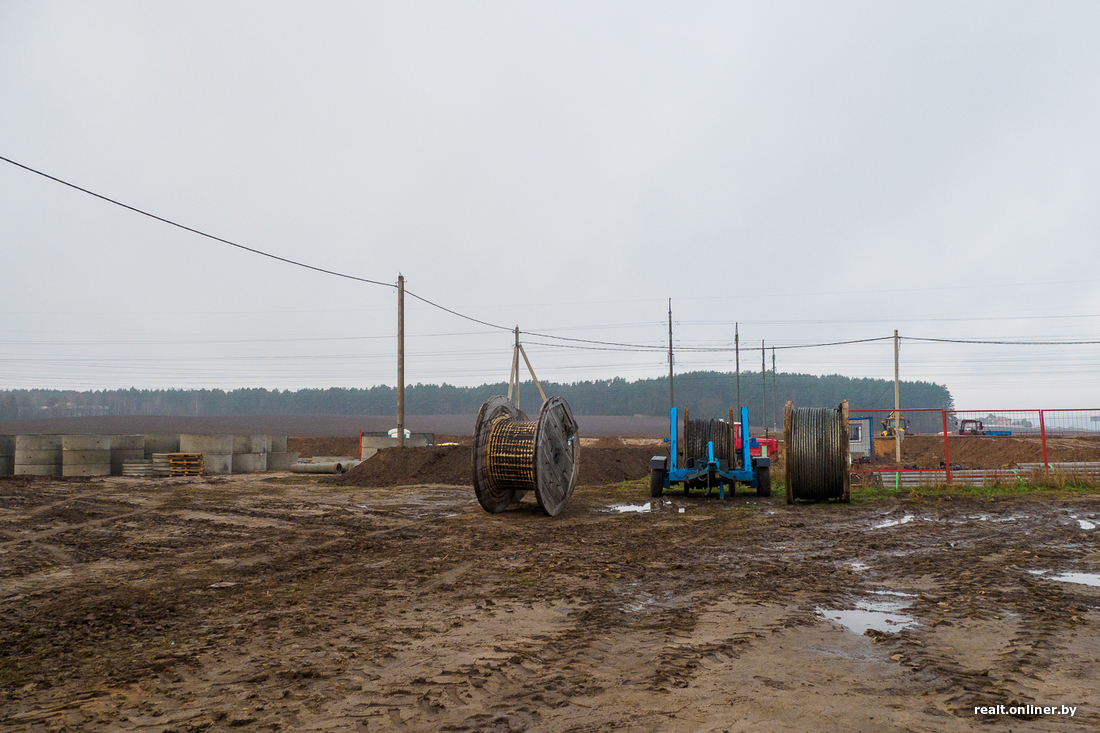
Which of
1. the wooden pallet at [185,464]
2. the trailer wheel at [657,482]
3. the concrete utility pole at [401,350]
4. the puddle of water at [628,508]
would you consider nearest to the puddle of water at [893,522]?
the puddle of water at [628,508]

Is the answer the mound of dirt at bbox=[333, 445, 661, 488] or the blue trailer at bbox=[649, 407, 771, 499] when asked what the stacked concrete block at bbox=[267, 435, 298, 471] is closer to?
the mound of dirt at bbox=[333, 445, 661, 488]

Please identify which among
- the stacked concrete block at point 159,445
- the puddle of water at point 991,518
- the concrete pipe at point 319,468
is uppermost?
the stacked concrete block at point 159,445

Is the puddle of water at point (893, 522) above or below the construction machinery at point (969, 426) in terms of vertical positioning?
below

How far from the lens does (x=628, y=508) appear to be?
46.5 ft

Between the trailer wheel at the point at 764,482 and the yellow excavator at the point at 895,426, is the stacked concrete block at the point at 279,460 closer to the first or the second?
the trailer wheel at the point at 764,482

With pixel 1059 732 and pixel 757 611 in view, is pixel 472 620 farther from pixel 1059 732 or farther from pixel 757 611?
pixel 1059 732

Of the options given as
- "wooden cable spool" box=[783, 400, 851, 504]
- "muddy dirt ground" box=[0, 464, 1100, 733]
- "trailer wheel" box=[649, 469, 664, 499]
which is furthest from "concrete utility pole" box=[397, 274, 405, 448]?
"wooden cable spool" box=[783, 400, 851, 504]

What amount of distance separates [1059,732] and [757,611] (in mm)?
2542

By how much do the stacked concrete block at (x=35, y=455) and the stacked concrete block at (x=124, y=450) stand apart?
5.72ft

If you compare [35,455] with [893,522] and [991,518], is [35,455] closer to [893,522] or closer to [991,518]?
[893,522]

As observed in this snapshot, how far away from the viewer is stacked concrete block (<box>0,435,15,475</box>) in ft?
75.6

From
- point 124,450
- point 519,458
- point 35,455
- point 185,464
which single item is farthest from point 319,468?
point 519,458

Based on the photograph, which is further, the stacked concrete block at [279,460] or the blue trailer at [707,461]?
the stacked concrete block at [279,460]

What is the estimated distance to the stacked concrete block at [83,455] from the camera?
917 inches
